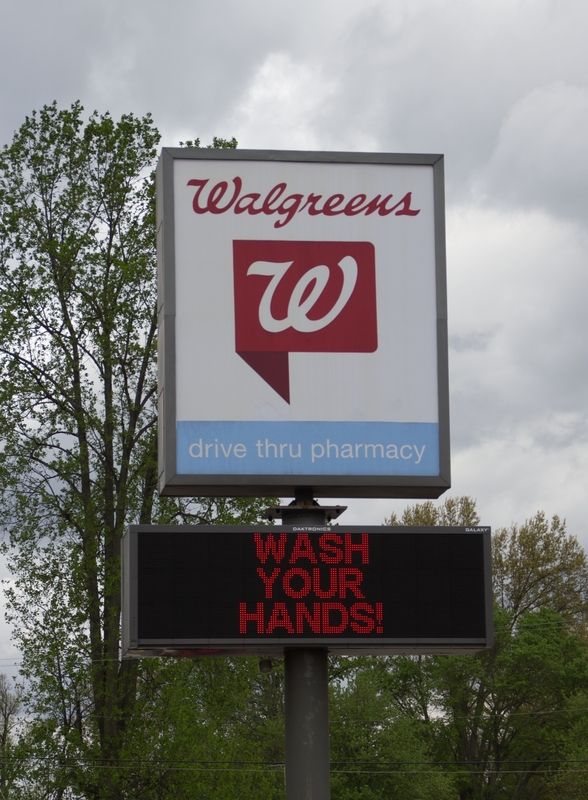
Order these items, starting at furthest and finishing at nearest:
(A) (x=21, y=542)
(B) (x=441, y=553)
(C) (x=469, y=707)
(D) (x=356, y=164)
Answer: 1. (C) (x=469, y=707)
2. (A) (x=21, y=542)
3. (D) (x=356, y=164)
4. (B) (x=441, y=553)

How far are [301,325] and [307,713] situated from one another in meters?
3.99

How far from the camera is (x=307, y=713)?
13.5m

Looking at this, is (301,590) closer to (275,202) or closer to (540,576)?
(275,202)

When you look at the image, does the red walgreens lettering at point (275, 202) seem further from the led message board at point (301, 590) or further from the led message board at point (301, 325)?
the led message board at point (301, 590)

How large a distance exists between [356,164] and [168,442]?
150 inches

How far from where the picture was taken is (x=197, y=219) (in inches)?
568

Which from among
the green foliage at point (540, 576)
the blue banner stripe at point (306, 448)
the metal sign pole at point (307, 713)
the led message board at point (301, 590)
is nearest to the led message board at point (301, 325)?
the blue banner stripe at point (306, 448)

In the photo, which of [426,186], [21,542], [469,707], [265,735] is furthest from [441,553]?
[469,707]

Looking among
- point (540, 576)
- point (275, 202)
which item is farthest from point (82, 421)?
point (540, 576)

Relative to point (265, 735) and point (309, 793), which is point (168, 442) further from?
point (265, 735)

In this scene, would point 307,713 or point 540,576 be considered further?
point 540,576

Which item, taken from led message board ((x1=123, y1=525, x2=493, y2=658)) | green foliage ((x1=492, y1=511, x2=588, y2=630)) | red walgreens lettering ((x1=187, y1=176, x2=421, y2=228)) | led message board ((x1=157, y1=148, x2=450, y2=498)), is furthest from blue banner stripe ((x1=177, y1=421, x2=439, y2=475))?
green foliage ((x1=492, y1=511, x2=588, y2=630))

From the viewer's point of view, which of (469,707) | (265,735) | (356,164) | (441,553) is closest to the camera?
(441,553)

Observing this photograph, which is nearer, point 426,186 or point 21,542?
point 426,186
